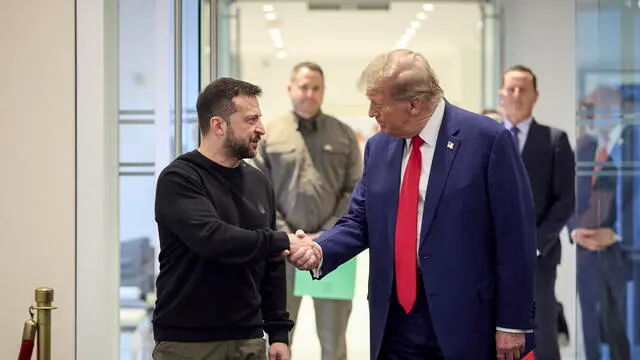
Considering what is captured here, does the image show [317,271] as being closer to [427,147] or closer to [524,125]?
[427,147]

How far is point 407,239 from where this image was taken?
10.6ft

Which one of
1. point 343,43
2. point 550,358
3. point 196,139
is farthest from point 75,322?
point 343,43

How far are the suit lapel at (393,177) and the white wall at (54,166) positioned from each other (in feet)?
4.51

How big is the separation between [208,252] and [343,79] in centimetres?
1137

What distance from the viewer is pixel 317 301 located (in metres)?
5.93

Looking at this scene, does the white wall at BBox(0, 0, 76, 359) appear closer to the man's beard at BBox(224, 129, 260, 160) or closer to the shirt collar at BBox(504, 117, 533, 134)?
the man's beard at BBox(224, 129, 260, 160)

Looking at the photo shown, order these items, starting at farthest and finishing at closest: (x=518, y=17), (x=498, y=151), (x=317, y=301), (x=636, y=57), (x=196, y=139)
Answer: (x=518, y=17), (x=317, y=301), (x=636, y=57), (x=196, y=139), (x=498, y=151)

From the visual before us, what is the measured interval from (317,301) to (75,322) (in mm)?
1926

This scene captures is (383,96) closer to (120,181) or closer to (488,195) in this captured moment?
(488,195)

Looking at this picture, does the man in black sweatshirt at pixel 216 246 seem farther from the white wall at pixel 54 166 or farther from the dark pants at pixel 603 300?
the dark pants at pixel 603 300

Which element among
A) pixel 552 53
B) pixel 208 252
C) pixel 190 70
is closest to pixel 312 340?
pixel 190 70

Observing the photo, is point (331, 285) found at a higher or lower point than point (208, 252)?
lower

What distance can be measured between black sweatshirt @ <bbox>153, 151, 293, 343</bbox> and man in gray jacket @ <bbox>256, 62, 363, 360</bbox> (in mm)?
2461

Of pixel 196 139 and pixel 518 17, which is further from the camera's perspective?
pixel 518 17
